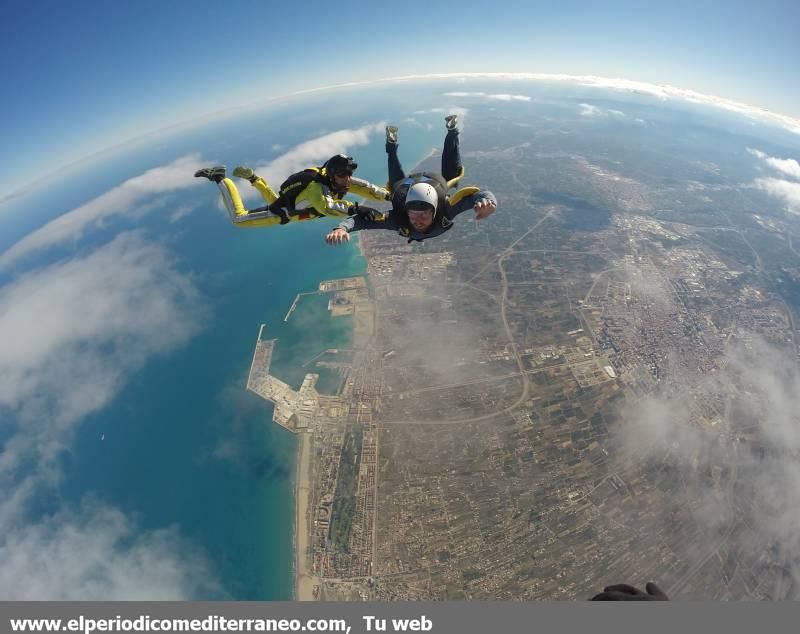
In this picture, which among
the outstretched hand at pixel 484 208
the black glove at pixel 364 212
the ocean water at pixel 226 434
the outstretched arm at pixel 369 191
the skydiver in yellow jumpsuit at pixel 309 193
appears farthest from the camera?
the ocean water at pixel 226 434

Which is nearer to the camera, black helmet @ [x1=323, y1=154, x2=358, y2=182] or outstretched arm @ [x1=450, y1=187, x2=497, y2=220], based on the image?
outstretched arm @ [x1=450, y1=187, x2=497, y2=220]

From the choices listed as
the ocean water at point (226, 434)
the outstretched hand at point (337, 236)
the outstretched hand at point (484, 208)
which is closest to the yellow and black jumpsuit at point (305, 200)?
the outstretched hand at point (337, 236)

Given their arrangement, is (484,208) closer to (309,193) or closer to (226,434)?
(309,193)

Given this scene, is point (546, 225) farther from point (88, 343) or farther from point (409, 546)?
point (88, 343)

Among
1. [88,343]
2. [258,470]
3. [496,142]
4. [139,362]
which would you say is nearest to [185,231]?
[88,343]

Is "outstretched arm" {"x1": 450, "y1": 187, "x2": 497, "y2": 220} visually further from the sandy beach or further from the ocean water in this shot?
the ocean water

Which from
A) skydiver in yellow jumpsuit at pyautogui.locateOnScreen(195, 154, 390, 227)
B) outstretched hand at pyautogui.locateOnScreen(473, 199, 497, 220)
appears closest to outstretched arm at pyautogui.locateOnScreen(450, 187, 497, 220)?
outstretched hand at pyautogui.locateOnScreen(473, 199, 497, 220)

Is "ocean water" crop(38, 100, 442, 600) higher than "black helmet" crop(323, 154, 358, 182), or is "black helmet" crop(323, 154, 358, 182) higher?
"black helmet" crop(323, 154, 358, 182)

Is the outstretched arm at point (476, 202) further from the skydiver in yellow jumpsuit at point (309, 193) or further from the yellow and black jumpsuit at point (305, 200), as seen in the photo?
the yellow and black jumpsuit at point (305, 200)
